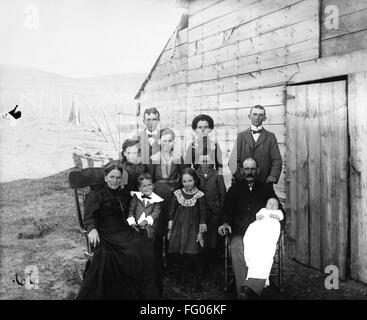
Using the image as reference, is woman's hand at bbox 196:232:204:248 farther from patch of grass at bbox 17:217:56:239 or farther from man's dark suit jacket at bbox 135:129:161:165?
patch of grass at bbox 17:217:56:239

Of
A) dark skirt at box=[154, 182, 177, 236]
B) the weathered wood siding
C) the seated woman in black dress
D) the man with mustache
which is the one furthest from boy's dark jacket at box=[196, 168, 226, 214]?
the weathered wood siding

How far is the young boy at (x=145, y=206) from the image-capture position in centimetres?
369

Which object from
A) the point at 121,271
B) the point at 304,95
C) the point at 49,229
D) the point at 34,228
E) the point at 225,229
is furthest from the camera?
the point at 49,229

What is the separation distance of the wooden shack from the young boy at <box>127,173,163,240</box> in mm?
Result: 1839

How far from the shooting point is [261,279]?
3.38 metres

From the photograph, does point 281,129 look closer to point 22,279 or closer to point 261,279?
point 261,279

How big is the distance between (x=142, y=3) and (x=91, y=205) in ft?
7.92

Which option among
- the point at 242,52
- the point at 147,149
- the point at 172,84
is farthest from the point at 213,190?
the point at 172,84

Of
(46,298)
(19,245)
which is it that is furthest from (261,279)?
(19,245)

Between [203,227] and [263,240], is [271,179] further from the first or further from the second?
[203,227]

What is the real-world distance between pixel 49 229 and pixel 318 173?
12.1ft

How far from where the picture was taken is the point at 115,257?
3320mm

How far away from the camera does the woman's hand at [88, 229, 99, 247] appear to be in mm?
3307

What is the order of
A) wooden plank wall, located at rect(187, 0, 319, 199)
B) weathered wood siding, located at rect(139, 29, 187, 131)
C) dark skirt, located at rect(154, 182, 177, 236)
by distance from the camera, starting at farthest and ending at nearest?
weathered wood siding, located at rect(139, 29, 187, 131) → wooden plank wall, located at rect(187, 0, 319, 199) → dark skirt, located at rect(154, 182, 177, 236)
